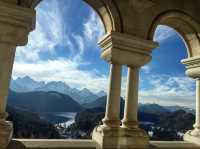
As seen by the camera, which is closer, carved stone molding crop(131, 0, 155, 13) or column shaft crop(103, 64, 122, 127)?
column shaft crop(103, 64, 122, 127)

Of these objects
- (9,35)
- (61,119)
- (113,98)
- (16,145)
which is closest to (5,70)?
(9,35)

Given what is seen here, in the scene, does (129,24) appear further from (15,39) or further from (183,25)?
(15,39)

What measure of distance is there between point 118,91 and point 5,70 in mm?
2204

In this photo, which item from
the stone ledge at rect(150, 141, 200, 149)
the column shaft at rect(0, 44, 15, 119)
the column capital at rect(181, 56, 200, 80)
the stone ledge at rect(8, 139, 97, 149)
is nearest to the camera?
the column shaft at rect(0, 44, 15, 119)

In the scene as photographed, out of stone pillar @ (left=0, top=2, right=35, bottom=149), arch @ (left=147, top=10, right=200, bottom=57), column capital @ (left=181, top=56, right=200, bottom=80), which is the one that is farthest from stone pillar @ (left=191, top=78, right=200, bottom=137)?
stone pillar @ (left=0, top=2, right=35, bottom=149)

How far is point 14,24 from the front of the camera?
4.83 metres

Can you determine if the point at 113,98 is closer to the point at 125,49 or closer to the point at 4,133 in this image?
the point at 125,49

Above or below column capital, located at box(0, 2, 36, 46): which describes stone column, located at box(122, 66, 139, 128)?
below

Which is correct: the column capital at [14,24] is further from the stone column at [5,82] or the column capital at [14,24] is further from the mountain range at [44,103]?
the mountain range at [44,103]

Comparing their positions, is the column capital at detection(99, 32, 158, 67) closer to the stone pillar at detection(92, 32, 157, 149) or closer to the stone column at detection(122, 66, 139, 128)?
the stone pillar at detection(92, 32, 157, 149)

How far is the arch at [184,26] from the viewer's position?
21.3 feet

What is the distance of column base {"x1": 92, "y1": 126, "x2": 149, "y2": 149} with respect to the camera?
208 inches

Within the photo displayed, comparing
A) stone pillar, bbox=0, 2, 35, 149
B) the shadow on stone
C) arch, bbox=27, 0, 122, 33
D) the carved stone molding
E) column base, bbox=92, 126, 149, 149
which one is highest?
the carved stone molding

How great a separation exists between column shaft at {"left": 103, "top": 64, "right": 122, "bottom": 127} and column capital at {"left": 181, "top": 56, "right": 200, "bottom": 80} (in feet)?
7.22
